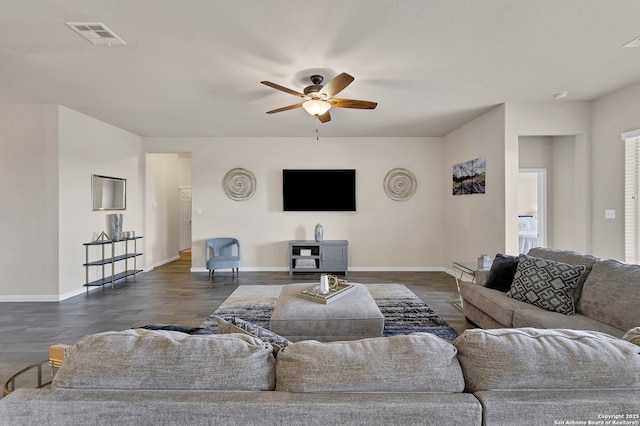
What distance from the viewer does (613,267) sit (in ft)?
6.89

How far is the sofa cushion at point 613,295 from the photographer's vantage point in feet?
6.09

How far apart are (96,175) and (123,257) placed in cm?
137

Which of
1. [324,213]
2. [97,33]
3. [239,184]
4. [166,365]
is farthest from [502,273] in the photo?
[239,184]

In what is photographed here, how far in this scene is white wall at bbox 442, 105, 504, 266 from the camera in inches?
153

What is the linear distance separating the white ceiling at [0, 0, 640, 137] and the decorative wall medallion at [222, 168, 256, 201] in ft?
5.46

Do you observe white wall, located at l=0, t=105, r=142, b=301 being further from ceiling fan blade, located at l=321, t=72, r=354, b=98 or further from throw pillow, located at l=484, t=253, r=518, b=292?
throw pillow, located at l=484, t=253, r=518, b=292

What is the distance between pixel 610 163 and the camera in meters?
3.51

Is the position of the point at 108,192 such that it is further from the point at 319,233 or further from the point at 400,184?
the point at 400,184

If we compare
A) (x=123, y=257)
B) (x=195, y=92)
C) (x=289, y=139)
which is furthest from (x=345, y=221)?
(x=123, y=257)

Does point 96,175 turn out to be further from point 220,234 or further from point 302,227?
point 302,227

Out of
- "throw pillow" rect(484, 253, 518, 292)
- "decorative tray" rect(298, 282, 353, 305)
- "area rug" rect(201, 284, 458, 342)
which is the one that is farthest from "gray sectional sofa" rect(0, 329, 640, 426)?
"area rug" rect(201, 284, 458, 342)

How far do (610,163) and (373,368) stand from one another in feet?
A: 14.6

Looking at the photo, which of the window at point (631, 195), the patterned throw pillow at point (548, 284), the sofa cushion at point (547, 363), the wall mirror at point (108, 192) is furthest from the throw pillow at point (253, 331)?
the wall mirror at point (108, 192)

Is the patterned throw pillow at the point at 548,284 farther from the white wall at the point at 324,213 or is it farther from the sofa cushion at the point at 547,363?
the white wall at the point at 324,213
